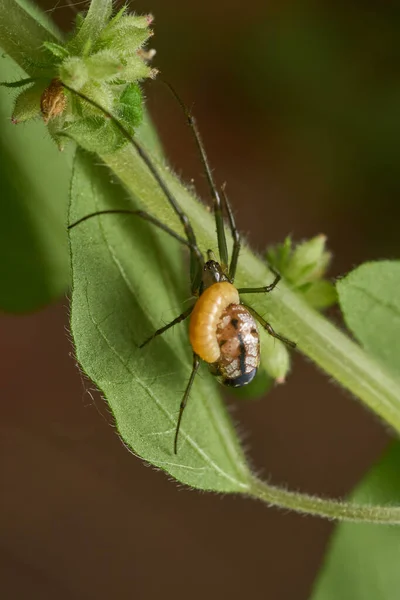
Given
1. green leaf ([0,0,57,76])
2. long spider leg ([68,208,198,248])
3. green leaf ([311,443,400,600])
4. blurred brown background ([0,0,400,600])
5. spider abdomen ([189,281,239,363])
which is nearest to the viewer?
green leaf ([0,0,57,76])

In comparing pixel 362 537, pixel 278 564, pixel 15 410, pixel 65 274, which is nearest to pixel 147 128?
pixel 65 274

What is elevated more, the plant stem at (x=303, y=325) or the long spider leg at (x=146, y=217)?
the long spider leg at (x=146, y=217)

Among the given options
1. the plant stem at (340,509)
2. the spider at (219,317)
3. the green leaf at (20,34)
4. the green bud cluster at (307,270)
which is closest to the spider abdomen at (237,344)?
the spider at (219,317)

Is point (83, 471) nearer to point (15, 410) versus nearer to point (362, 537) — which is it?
point (15, 410)

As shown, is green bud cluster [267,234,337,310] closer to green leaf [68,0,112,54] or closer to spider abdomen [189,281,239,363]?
Answer: spider abdomen [189,281,239,363]

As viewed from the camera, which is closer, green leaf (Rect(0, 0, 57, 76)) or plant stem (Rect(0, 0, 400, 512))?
green leaf (Rect(0, 0, 57, 76))

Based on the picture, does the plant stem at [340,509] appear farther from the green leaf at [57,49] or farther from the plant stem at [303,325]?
the green leaf at [57,49]

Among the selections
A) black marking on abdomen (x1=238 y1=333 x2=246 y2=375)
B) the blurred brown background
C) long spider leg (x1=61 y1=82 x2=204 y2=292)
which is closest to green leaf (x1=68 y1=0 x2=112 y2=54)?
long spider leg (x1=61 y1=82 x2=204 y2=292)
